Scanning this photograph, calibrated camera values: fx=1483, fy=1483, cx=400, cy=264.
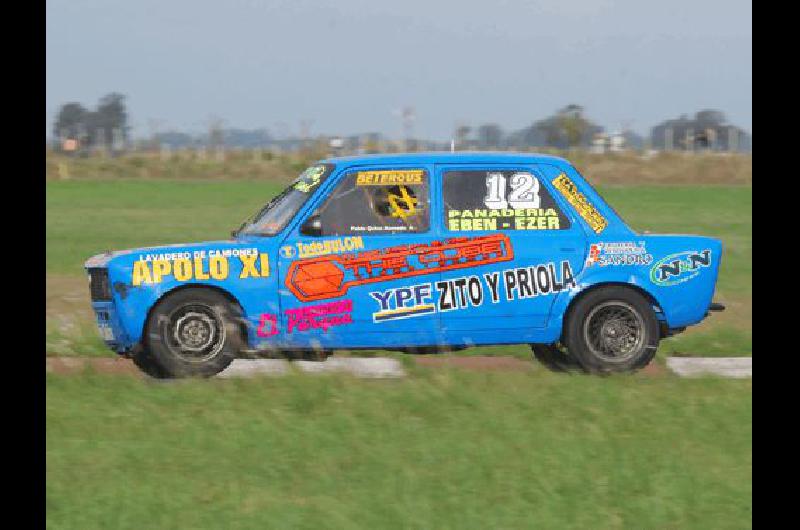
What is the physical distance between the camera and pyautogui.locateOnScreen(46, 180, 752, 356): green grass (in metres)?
14.4

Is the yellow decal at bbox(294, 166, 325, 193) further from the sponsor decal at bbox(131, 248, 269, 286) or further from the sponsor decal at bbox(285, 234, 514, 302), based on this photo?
the sponsor decal at bbox(131, 248, 269, 286)

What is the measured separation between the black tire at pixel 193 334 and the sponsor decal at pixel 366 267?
55 cm

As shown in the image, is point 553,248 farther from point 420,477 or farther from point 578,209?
point 420,477

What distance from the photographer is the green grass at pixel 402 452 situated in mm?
6539

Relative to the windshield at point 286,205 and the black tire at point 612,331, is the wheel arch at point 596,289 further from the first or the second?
the windshield at point 286,205

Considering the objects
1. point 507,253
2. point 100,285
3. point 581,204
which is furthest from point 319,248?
point 581,204

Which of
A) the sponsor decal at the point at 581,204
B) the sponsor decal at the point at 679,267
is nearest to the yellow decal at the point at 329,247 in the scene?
the sponsor decal at the point at 581,204

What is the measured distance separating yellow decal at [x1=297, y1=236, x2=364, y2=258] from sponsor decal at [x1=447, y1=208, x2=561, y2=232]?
0.71 metres

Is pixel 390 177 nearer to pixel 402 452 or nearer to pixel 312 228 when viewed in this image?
pixel 312 228

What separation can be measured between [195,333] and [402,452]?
136 inches

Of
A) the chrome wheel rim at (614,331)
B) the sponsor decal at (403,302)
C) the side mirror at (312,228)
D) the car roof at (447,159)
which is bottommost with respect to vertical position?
the chrome wheel rim at (614,331)

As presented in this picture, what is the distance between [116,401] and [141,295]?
5.30 feet

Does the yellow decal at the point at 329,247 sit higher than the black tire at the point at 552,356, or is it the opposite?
the yellow decal at the point at 329,247

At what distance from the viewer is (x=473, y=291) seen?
10938 millimetres
